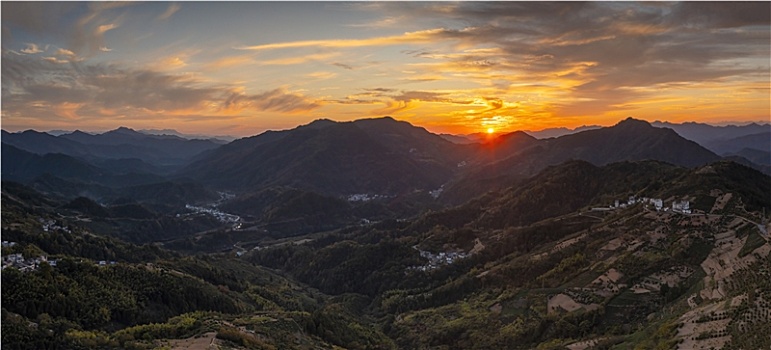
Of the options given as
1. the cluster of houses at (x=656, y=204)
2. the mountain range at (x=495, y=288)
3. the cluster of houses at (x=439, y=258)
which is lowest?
the cluster of houses at (x=439, y=258)

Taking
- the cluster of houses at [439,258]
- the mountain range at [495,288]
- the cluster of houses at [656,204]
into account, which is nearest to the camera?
the mountain range at [495,288]

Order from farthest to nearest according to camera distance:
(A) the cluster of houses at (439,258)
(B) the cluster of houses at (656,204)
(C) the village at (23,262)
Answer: (A) the cluster of houses at (439,258) < (B) the cluster of houses at (656,204) < (C) the village at (23,262)


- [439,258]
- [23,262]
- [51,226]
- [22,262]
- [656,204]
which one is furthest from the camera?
[439,258]

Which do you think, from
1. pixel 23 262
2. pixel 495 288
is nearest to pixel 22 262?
pixel 23 262

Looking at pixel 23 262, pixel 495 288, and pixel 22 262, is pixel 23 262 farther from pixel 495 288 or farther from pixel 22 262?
pixel 495 288

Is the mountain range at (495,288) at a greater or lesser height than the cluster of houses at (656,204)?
lesser

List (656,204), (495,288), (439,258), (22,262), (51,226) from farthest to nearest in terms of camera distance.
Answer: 1. (439,258)
2. (51,226)
3. (495,288)
4. (656,204)
5. (22,262)

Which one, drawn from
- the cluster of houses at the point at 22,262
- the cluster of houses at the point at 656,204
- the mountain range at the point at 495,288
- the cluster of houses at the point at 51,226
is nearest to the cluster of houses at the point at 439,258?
the mountain range at the point at 495,288

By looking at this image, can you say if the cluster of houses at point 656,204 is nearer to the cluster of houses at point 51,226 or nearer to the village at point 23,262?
the village at point 23,262
